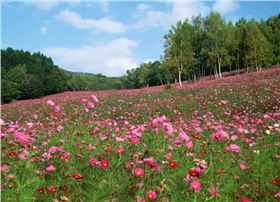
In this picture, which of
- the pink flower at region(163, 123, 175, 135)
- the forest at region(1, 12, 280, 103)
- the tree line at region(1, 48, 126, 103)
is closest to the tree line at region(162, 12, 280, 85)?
the forest at region(1, 12, 280, 103)

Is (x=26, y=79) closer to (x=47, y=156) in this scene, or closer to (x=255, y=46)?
(x=255, y=46)

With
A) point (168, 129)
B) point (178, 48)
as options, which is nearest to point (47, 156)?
point (168, 129)

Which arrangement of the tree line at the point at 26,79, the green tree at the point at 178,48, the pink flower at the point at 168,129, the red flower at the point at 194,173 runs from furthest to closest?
the tree line at the point at 26,79 < the green tree at the point at 178,48 < the pink flower at the point at 168,129 < the red flower at the point at 194,173

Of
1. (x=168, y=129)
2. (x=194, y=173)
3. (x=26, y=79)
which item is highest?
(x=26, y=79)

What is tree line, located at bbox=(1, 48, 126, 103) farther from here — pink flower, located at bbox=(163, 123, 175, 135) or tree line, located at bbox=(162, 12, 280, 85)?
pink flower, located at bbox=(163, 123, 175, 135)

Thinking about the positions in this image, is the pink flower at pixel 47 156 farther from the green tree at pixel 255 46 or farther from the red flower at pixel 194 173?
the green tree at pixel 255 46

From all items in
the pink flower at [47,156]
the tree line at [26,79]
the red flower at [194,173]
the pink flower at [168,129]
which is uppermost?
the tree line at [26,79]

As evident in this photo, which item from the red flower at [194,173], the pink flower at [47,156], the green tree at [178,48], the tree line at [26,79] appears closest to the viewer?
the red flower at [194,173]

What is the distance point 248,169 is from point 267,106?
7.54 meters

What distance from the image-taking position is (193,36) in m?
47.8

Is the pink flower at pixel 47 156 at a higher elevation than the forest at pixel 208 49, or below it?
below

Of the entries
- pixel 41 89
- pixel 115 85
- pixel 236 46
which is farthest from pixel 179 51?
pixel 115 85

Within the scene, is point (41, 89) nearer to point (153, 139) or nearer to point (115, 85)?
point (153, 139)

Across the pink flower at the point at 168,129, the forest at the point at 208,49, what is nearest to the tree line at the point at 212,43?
the forest at the point at 208,49
